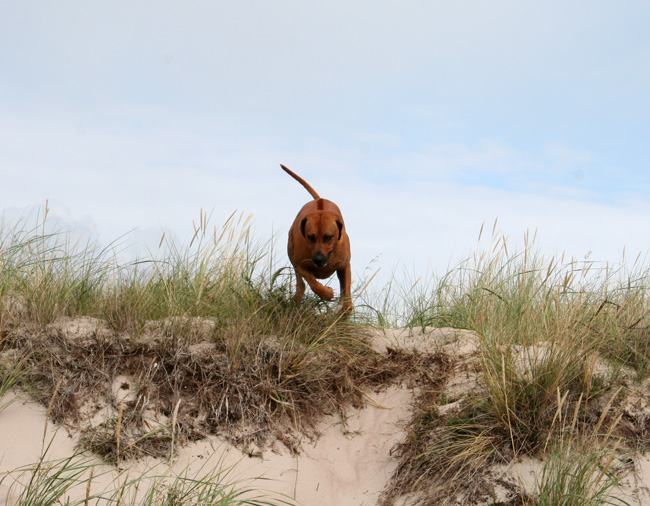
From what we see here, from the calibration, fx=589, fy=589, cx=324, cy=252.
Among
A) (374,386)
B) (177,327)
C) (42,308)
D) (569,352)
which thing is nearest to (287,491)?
(374,386)

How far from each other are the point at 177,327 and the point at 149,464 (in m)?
1.12

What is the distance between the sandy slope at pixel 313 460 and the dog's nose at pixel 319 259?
1442 mm

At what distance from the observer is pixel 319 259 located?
5.50 meters

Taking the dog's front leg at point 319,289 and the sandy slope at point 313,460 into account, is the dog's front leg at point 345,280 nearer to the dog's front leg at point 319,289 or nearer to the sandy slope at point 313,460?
the dog's front leg at point 319,289

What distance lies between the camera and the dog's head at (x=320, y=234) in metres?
5.53

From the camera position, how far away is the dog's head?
18.1 feet

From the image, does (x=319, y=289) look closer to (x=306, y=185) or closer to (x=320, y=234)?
(x=320, y=234)

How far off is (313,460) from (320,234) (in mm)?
2122

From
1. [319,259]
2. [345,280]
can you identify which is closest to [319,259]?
[319,259]

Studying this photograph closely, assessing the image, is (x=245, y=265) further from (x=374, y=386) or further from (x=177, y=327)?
(x=374, y=386)

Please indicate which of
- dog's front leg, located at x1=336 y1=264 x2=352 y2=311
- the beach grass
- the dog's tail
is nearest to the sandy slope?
the beach grass

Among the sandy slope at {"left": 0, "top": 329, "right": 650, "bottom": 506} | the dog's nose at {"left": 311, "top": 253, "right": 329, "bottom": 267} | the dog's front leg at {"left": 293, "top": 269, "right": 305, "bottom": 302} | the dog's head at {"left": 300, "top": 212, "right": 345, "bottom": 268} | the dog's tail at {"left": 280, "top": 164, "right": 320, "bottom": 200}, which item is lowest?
the sandy slope at {"left": 0, "top": 329, "right": 650, "bottom": 506}

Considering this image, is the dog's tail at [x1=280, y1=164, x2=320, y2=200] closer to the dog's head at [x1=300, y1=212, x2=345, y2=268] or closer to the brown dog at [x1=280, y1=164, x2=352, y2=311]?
the brown dog at [x1=280, y1=164, x2=352, y2=311]

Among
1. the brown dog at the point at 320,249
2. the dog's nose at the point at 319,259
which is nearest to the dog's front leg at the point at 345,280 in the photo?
the brown dog at the point at 320,249
